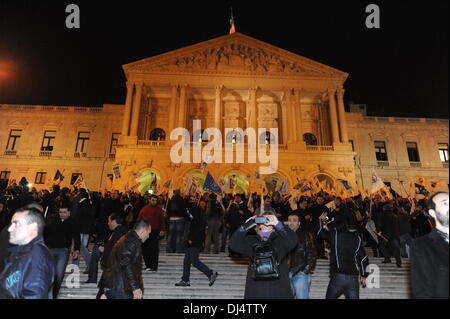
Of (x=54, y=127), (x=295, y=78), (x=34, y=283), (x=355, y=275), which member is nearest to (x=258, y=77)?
(x=295, y=78)

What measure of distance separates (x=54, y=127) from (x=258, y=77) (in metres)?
23.6

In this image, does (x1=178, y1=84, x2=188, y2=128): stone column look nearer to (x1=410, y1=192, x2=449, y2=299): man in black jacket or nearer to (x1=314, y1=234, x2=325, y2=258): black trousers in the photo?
(x1=314, y1=234, x2=325, y2=258): black trousers

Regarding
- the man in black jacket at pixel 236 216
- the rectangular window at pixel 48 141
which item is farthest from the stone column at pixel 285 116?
the rectangular window at pixel 48 141

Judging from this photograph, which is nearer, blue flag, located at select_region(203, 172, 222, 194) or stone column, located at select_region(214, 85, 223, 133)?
blue flag, located at select_region(203, 172, 222, 194)

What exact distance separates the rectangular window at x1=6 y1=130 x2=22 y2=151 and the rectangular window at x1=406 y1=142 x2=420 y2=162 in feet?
145

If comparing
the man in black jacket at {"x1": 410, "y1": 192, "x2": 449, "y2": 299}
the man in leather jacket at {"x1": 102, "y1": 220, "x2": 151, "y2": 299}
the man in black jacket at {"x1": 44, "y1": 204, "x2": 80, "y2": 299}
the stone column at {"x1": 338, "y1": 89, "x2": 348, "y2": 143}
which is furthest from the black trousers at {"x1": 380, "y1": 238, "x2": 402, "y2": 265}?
the stone column at {"x1": 338, "y1": 89, "x2": 348, "y2": 143}

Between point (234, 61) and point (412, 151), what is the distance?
75.1 feet

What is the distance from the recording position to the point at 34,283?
2.82 meters

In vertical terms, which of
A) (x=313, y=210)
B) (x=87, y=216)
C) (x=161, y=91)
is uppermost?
(x=161, y=91)

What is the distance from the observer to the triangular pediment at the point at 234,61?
32281mm

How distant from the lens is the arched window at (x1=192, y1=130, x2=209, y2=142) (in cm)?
3209

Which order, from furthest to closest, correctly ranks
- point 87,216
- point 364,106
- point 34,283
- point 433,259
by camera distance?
1. point 364,106
2. point 87,216
3. point 34,283
4. point 433,259

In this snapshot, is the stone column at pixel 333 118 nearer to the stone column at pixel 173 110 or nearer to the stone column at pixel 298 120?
the stone column at pixel 298 120
